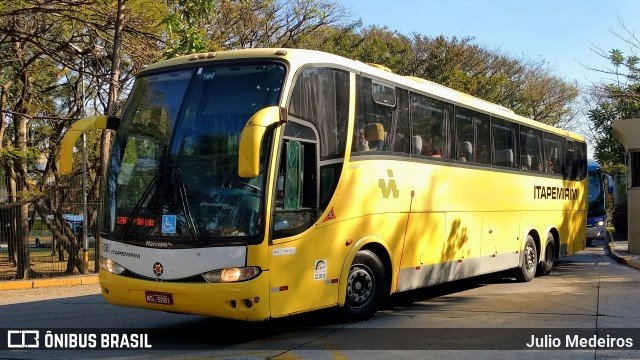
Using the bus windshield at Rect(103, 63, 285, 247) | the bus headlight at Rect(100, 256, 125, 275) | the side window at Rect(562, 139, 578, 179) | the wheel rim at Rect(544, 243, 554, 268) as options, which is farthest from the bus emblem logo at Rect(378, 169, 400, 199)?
the side window at Rect(562, 139, 578, 179)

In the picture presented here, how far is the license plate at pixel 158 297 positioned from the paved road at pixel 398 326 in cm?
56

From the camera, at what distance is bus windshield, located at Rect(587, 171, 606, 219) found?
26109 millimetres

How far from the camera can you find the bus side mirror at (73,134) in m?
7.47

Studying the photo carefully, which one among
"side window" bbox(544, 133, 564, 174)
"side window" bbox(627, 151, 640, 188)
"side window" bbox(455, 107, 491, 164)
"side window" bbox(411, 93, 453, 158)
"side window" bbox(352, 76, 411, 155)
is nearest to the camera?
"side window" bbox(352, 76, 411, 155)

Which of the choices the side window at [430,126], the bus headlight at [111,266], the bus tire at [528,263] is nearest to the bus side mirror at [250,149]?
the bus headlight at [111,266]

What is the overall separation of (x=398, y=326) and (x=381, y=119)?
2835 mm

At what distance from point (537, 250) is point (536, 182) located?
5.08 feet

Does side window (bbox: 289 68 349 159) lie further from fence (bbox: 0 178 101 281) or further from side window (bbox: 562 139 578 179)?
fence (bbox: 0 178 101 281)

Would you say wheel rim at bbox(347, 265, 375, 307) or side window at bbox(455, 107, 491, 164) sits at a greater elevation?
side window at bbox(455, 107, 491, 164)

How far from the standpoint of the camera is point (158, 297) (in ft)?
22.7

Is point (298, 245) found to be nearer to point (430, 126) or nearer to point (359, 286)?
point (359, 286)

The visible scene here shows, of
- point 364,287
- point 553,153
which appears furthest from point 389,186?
point 553,153

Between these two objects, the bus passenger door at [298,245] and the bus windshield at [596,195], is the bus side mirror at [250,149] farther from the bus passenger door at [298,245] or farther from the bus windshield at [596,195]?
the bus windshield at [596,195]

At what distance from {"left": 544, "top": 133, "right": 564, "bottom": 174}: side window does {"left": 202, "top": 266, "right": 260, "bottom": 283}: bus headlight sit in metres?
9.97
